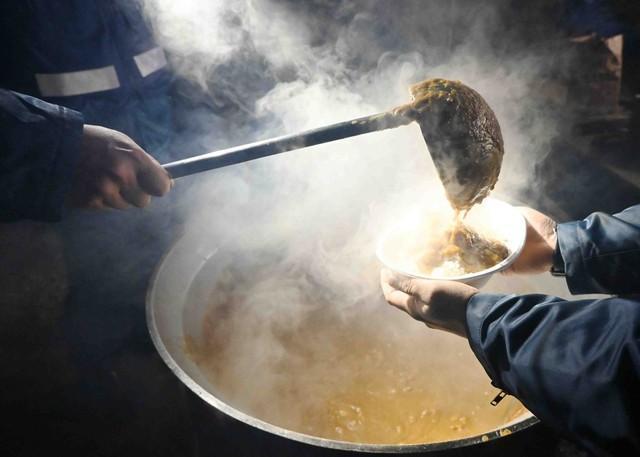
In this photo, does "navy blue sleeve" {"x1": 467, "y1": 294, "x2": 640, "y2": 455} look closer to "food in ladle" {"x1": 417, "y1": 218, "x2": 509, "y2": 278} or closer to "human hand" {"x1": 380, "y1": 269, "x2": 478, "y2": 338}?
"human hand" {"x1": 380, "y1": 269, "x2": 478, "y2": 338}

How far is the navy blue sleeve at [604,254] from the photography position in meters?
1.97

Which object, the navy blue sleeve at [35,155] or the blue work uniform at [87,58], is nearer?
the navy blue sleeve at [35,155]

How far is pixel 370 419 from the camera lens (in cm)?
219

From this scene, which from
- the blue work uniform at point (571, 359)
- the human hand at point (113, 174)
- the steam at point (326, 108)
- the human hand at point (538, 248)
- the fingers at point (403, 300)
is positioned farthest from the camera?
the steam at point (326, 108)

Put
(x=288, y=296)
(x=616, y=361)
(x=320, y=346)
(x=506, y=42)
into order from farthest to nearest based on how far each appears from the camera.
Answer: (x=506, y=42), (x=288, y=296), (x=320, y=346), (x=616, y=361)

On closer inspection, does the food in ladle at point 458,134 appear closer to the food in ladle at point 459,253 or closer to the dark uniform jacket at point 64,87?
the food in ladle at point 459,253

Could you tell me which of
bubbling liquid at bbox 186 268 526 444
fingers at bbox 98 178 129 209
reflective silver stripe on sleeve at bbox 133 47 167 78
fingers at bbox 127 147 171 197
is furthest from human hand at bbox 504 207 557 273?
reflective silver stripe on sleeve at bbox 133 47 167 78

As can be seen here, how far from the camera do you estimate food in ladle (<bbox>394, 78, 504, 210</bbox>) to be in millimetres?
1782

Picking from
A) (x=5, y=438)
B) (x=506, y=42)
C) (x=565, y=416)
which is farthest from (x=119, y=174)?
(x=506, y=42)

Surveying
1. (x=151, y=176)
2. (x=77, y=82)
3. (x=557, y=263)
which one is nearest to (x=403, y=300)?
(x=557, y=263)

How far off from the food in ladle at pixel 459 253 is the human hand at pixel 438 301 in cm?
16

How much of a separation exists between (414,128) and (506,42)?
2.45 m

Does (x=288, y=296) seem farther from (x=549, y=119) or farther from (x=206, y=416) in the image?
(x=549, y=119)

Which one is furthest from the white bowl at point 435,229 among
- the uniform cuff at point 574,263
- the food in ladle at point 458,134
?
the food in ladle at point 458,134
